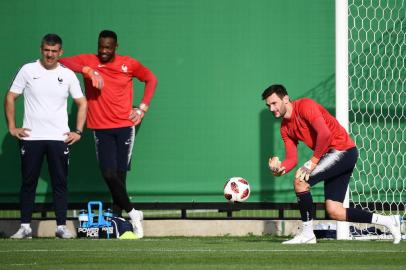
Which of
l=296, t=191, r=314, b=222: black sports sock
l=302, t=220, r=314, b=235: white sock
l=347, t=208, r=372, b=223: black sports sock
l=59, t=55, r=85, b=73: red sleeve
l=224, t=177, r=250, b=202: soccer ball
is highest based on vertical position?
l=59, t=55, r=85, b=73: red sleeve

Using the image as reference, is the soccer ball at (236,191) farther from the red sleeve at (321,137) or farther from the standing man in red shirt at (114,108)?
the standing man in red shirt at (114,108)

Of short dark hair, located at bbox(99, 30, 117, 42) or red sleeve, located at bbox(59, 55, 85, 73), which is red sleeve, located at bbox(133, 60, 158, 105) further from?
red sleeve, located at bbox(59, 55, 85, 73)

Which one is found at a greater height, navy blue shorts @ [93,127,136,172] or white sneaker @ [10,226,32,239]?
navy blue shorts @ [93,127,136,172]

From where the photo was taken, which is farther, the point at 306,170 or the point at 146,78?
the point at 146,78

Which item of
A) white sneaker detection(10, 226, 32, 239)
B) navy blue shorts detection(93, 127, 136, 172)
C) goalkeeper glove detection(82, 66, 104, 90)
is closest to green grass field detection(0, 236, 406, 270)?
white sneaker detection(10, 226, 32, 239)

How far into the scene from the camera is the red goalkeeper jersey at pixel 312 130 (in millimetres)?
10359

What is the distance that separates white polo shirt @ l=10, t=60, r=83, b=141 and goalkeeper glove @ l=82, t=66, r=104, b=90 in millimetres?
199

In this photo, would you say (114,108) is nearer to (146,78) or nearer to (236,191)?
(146,78)

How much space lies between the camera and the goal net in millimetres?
12641

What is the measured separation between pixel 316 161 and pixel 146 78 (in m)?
2.70

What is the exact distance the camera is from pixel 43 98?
1180 cm

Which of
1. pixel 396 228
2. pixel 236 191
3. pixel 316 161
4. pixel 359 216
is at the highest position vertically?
pixel 316 161

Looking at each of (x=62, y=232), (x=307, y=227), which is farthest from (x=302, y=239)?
(x=62, y=232)

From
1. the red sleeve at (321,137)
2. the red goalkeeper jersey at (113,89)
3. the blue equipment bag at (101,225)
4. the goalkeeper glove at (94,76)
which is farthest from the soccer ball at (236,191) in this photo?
the goalkeeper glove at (94,76)
